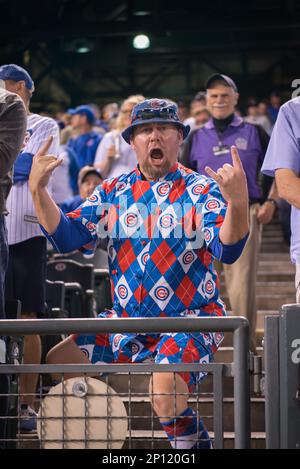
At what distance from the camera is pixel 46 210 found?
4.76m

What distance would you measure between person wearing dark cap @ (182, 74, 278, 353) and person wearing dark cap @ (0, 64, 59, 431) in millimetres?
1811

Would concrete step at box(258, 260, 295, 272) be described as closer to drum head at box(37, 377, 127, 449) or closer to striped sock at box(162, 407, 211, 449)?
striped sock at box(162, 407, 211, 449)

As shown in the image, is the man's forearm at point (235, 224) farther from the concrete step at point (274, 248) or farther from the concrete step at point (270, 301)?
the concrete step at point (274, 248)

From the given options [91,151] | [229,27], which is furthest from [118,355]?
[229,27]

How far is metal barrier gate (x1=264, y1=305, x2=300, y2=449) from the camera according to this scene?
349 centimetres

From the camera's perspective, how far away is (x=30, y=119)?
243 inches

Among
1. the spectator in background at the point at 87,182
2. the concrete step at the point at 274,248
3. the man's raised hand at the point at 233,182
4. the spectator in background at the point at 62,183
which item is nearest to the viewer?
the man's raised hand at the point at 233,182

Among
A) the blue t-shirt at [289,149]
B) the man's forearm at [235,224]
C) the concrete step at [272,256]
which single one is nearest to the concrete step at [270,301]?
the concrete step at [272,256]

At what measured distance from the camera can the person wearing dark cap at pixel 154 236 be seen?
4.60 m

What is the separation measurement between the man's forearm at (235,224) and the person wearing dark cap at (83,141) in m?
7.32

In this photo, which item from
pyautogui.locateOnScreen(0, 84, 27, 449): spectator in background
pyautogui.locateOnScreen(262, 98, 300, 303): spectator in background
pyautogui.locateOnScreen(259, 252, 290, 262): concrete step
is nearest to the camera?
pyautogui.locateOnScreen(0, 84, 27, 449): spectator in background

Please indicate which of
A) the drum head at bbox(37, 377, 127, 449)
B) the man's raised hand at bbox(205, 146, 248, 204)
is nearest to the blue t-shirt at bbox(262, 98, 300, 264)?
the man's raised hand at bbox(205, 146, 248, 204)

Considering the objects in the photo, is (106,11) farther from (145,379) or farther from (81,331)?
(81,331)

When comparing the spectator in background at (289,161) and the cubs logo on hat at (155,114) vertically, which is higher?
the cubs logo on hat at (155,114)
